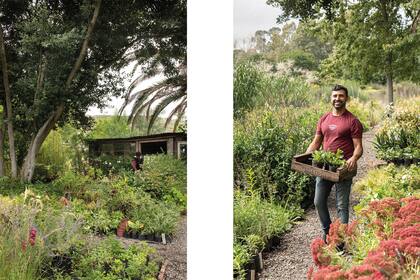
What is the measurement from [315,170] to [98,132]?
121 cm

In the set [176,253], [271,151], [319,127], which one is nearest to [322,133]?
[319,127]

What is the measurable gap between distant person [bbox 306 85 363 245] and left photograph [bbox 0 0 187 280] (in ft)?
2.51

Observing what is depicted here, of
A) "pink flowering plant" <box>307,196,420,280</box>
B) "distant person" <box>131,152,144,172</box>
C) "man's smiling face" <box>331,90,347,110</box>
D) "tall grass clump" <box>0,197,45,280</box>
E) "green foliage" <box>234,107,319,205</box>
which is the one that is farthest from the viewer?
"distant person" <box>131,152,144,172</box>

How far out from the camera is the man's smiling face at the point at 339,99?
292cm

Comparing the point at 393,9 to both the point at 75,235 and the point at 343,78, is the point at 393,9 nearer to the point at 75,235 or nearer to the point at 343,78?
the point at 343,78

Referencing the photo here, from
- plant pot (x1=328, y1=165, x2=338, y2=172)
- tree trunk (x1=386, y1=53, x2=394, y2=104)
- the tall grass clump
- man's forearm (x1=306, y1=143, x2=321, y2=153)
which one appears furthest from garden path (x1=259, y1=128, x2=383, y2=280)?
the tall grass clump

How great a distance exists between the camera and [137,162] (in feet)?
11.1

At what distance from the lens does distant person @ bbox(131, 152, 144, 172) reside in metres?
3.38

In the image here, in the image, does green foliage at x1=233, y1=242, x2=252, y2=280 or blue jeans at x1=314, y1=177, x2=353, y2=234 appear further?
green foliage at x1=233, y1=242, x2=252, y2=280

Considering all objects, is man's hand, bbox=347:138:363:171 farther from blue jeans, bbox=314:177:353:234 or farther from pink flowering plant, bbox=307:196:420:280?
pink flowering plant, bbox=307:196:420:280

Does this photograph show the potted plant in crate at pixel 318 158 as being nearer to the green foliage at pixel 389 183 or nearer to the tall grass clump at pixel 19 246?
the green foliage at pixel 389 183

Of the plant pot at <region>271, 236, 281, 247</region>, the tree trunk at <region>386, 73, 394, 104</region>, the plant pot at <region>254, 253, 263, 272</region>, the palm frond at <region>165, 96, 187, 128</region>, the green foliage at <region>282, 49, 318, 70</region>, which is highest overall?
the green foliage at <region>282, 49, 318, 70</region>

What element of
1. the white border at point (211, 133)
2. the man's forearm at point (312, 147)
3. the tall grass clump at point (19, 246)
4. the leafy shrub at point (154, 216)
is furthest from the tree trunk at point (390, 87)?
the tall grass clump at point (19, 246)

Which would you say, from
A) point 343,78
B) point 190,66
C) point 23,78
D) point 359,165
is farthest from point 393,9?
point 23,78
